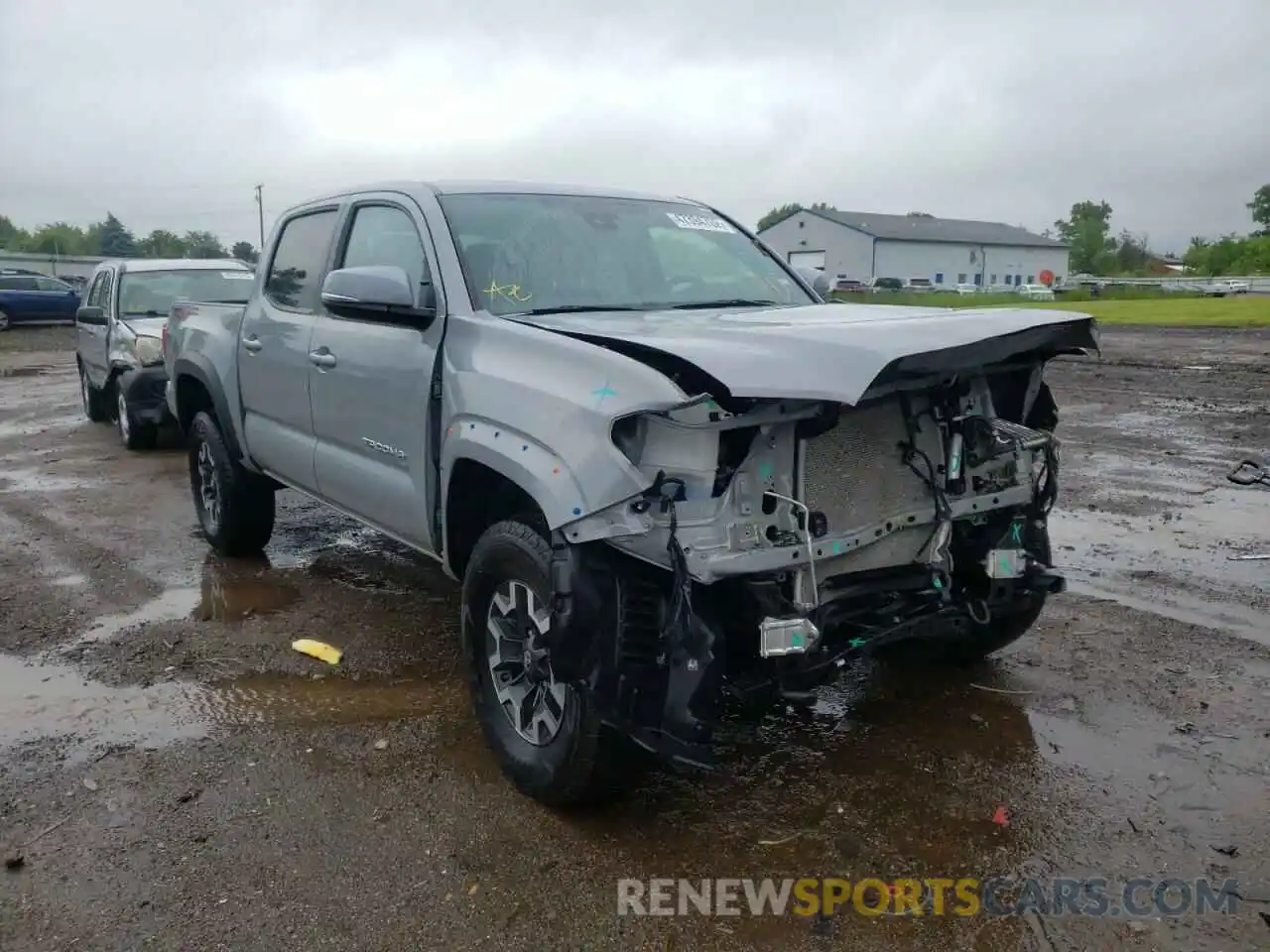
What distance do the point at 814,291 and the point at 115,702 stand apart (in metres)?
3.59

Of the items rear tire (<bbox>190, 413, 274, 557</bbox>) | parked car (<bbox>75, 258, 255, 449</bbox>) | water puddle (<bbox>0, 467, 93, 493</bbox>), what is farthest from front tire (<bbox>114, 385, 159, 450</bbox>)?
rear tire (<bbox>190, 413, 274, 557</bbox>)

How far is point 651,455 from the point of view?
3.04 meters

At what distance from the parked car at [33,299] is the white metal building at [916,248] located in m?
56.7

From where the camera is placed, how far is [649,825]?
3.41 m

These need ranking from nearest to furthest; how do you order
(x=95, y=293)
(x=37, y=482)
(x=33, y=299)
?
(x=37, y=482), (x=95, y=293), (x=33, y=299)

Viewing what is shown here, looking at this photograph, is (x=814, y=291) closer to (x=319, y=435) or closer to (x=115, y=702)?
(x=319, y=435)

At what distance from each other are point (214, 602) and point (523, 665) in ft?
9.62

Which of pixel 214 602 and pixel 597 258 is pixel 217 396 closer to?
pixel 214 602

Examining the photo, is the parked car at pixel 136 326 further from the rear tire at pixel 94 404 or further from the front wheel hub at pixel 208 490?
the front wheel hub at pixel 208 490

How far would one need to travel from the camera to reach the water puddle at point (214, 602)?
5410 millimetres

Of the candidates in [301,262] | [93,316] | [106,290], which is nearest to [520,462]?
[301,262]

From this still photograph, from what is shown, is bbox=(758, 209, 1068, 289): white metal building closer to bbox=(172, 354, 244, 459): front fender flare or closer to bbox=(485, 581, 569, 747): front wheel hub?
bbox=(172, 354, 244, 459): front fender flare

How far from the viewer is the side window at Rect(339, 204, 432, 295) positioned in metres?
4.36

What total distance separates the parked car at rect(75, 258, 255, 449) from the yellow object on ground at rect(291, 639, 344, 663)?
19.3ft
